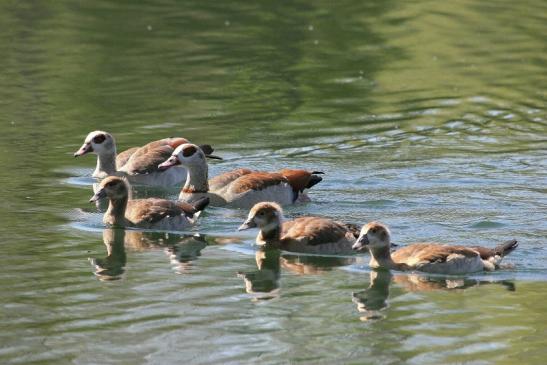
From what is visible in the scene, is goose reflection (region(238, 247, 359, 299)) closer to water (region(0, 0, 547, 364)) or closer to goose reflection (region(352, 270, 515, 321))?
water (region(0, 0, 547, 364))

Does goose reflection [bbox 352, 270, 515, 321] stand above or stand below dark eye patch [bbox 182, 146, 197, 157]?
below

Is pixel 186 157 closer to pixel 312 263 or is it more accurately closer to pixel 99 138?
pixel 99 138

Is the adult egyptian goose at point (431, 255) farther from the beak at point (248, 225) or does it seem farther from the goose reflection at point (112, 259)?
the goose reflection at point (112, 259)

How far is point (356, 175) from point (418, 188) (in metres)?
1.11

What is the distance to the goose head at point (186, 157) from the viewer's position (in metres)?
18.4

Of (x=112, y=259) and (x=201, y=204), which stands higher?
(x=201, y=204)

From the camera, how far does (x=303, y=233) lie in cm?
1574

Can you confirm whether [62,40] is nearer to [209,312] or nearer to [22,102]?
[22,102]

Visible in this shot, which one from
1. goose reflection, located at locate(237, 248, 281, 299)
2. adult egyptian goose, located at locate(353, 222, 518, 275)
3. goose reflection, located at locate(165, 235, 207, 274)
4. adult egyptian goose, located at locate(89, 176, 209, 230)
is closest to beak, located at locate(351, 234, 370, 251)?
adult egyptian goose, located at locate(353, 222, 518, 275)

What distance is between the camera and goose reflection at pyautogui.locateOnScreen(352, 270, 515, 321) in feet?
43.1

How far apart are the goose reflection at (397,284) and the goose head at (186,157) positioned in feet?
14.5

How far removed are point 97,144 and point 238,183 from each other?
2.58 meters

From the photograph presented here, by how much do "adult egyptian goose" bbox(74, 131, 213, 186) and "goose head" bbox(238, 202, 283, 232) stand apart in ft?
13.2

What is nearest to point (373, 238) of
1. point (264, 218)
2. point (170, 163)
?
point (264, 218)
